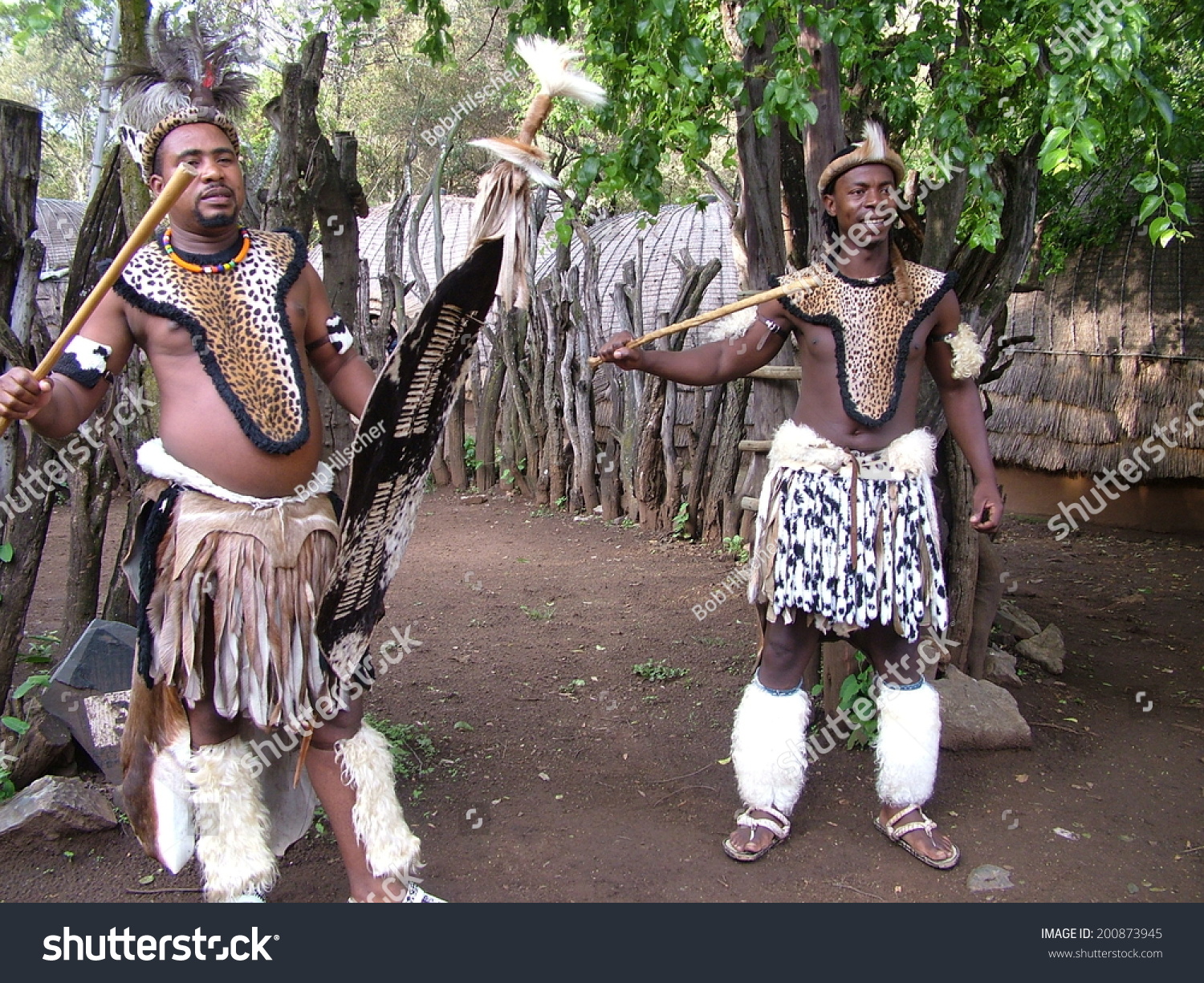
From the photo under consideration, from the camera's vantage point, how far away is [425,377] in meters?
2.35

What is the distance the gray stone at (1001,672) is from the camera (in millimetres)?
4184

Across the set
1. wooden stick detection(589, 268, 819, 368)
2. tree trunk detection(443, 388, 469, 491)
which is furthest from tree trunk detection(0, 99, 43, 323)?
tree trunk detection(443, 388, 469, 491)

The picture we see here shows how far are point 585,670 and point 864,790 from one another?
1.53 metres

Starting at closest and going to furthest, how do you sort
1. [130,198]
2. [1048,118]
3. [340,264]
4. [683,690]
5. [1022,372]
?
[1048,118] < [130,198] < [340,264] < [683,690] < [1022,372]

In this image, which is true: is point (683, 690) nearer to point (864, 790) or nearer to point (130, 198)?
point (864, 790)

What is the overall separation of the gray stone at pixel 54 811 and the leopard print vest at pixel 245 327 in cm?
142

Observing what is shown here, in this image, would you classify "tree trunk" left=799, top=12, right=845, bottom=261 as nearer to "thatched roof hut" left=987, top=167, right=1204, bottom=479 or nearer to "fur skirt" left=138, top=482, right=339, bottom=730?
"fur skirt" left=138, top=482, right=339, bottom=730

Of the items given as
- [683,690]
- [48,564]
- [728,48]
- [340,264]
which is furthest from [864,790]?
[48,564]

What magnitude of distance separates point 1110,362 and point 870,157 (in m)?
5.62

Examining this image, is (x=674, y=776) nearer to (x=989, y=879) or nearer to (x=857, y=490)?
(x=989, y=879)

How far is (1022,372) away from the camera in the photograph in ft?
26.5

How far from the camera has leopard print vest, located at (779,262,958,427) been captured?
113 inches

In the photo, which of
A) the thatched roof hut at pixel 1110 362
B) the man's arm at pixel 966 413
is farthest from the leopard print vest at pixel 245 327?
the thatched roof hut at pixel 1110 362

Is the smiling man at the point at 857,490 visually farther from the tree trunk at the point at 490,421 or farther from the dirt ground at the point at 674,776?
the tree trunk at the point at 490,421
